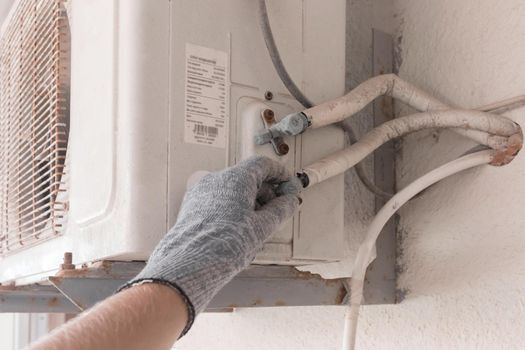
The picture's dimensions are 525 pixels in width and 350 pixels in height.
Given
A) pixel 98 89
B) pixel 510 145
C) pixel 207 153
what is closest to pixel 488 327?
pixel 510 145

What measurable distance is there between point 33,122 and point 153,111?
30 centimetres

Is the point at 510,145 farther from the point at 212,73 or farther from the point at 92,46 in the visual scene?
the point at 92,46

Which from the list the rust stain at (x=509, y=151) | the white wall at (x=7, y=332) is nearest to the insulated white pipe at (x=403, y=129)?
the rust stain at (x=509, y=151)

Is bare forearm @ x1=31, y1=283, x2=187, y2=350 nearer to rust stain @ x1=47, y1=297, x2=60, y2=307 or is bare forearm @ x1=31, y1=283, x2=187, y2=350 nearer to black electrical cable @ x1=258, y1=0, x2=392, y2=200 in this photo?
black electrical cable @ x1=258, y1=0, x2=392, y2=200

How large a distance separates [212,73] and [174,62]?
47 mm

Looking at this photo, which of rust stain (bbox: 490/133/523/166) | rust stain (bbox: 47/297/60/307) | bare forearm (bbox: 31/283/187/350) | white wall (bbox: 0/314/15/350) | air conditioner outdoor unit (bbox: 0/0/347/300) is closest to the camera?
bare forearm (bbox: 31/283/187/350)

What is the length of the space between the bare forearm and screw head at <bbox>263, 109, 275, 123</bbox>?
0.28m

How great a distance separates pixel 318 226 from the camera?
2.55 feet

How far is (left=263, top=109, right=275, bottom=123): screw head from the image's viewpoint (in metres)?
0.73

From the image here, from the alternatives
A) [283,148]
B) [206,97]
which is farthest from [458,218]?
[206,97]

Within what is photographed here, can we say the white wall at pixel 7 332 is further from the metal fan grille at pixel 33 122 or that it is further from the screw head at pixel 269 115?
the screw head at pixel 269 115

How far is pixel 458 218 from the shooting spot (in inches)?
33.1

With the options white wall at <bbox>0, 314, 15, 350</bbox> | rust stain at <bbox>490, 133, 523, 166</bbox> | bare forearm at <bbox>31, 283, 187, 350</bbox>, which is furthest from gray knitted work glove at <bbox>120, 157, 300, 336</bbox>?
white wall at <bbox>0, 314, 15, 350</bbox>

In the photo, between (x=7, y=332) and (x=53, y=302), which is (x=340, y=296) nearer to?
(x=53, y=302)
